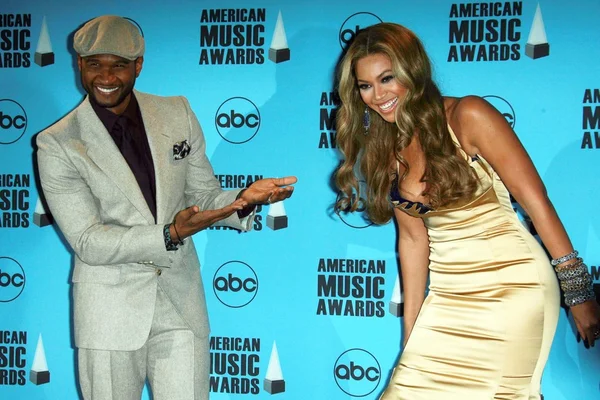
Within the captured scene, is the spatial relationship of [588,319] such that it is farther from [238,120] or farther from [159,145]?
[238,120]

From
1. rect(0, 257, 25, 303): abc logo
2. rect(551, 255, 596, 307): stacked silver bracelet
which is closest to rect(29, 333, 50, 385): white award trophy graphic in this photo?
rect(0, 257, 25, 303): abc logo

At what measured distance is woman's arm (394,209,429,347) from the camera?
270cm

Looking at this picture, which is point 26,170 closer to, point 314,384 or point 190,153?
point 190,153

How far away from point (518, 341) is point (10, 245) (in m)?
2.63

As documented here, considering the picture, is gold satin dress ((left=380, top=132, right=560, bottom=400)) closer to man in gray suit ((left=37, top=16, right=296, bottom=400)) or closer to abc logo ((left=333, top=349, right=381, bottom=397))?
man in gray suit ((left=37, top=16, right=296, bottom=400))

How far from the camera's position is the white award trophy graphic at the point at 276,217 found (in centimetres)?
362

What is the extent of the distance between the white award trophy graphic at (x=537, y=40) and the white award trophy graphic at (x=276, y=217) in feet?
4.35

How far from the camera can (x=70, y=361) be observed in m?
3.82

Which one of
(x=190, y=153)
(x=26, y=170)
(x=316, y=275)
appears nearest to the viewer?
(x=190, y=153)

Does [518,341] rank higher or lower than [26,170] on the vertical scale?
lower

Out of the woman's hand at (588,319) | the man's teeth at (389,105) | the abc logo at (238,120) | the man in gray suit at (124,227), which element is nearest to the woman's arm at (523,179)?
the woman's hand at (588,319)

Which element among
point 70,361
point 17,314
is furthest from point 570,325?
point 17,314

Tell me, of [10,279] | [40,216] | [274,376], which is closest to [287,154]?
[274,376]

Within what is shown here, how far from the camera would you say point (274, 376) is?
3.65 meters
